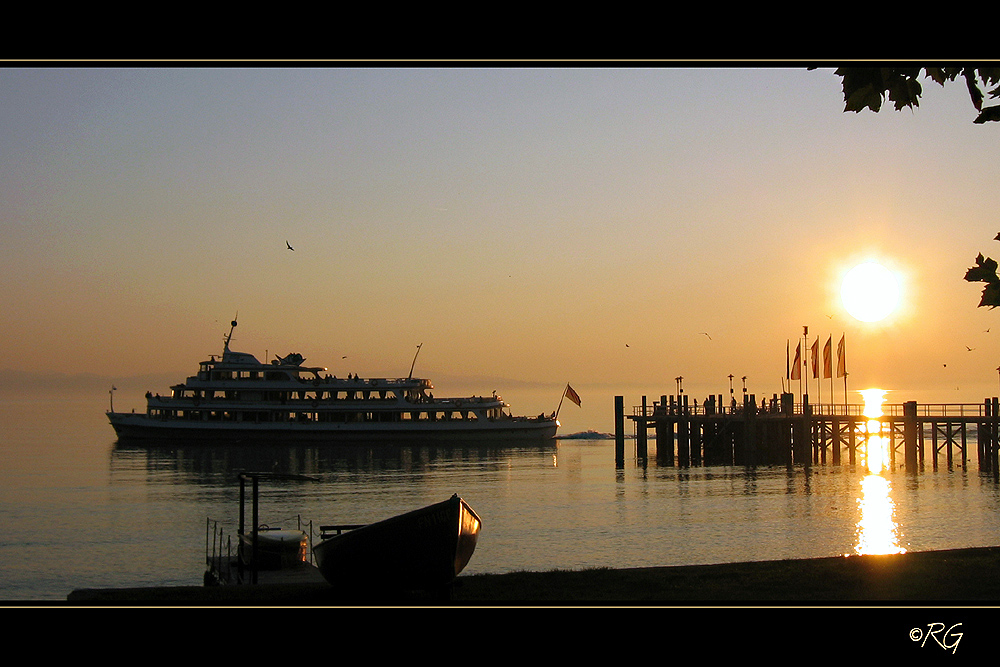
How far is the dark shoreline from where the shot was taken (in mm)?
10172

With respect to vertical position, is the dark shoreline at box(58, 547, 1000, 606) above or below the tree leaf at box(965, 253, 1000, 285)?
below

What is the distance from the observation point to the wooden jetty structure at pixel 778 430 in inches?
1966

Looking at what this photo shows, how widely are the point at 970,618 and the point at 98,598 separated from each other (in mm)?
9543

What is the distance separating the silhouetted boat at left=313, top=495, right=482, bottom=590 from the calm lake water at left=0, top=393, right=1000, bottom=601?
788 cm

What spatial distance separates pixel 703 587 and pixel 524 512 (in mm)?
22320

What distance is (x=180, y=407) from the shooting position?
81188 millimetres

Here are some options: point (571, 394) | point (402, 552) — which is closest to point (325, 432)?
point (571, 394)

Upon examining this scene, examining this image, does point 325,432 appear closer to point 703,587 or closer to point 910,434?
point 910,434

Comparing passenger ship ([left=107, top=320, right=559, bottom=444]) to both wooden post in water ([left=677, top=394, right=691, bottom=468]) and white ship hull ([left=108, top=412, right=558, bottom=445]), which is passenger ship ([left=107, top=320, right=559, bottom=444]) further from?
wooden post in water ([left=677, top=394, right=691, bottom=468])

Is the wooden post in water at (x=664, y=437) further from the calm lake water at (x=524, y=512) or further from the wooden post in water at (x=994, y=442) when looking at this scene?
the wooden post in water at (x=994, y=442)

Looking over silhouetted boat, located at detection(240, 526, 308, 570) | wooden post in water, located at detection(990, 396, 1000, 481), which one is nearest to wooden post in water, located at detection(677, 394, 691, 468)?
wooden post in water, located at detection(990, 396, 1000, 481)

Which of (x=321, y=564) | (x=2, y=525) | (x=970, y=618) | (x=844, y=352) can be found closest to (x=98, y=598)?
(x=321, y=564)
